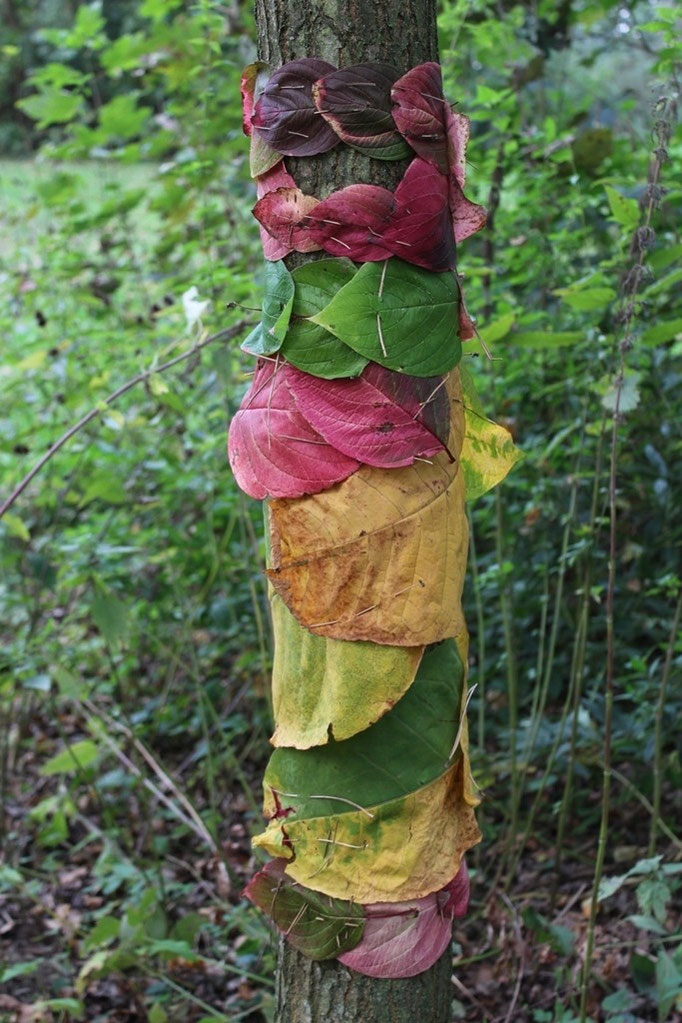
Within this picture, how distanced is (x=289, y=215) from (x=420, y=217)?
0.44 ft

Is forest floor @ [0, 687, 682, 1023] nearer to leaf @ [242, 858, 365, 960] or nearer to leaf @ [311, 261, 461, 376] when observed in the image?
leaf @ [242, 858, 365, 960]

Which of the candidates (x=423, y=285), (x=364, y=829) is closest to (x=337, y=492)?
(x=423, y=285)

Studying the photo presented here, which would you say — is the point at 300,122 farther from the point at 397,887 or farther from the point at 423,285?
the point at 397,887

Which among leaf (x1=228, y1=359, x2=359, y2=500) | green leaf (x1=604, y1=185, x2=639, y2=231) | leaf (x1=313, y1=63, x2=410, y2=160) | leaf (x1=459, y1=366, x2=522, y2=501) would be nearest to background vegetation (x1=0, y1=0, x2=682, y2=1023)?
green leaf (x1=604, y1=185, x2=639, y2=231)

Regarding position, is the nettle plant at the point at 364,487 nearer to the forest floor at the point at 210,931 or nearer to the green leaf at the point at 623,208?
the green leaf at the point at 623,208

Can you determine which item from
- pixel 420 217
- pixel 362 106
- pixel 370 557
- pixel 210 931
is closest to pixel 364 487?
pixel 370 557

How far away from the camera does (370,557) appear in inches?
39.3

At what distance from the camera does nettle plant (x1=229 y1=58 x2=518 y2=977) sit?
993 mm

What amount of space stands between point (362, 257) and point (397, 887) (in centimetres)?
67

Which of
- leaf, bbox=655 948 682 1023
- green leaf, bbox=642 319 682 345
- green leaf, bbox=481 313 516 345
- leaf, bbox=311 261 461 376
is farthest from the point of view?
green leaf, bbox=481 313 516 345

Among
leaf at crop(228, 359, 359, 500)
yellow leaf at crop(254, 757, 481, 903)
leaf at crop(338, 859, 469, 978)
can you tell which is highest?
leaf at crop(228, 359, 359, 500)

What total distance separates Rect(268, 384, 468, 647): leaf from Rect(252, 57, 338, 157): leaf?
34 cm

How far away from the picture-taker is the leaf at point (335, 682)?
1025 mm

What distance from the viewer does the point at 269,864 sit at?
112cm
